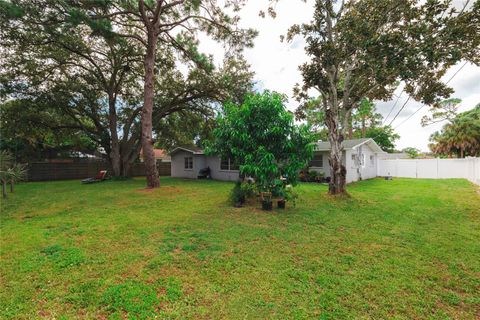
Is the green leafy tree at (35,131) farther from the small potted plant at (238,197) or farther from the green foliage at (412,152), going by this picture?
the green foliage at (412,152)

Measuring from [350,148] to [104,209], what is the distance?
13043 mm

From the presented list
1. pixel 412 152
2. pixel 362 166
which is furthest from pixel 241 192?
pixel 412 152

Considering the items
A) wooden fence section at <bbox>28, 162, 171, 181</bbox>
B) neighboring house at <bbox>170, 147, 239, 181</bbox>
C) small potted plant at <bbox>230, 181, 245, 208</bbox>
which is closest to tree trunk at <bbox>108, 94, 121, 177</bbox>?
wooden fence section at <bbox>28, 162, 171, 181</bbox>

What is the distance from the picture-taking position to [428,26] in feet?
18.7

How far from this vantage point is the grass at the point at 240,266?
2283 millimetres

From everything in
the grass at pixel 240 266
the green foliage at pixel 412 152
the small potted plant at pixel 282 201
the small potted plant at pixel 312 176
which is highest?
the green foliage at pixel 412 152

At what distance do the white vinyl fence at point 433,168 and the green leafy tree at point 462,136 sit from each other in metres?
6.27

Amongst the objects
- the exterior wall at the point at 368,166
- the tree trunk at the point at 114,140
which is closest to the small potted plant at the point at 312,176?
the exterior wall at the point at 368,166

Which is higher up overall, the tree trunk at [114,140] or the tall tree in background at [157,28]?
the tall tree in background at [157,28]

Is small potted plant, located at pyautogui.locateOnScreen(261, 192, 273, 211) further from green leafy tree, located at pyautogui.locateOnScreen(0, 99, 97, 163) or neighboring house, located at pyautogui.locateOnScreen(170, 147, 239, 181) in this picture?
green leafy tree, located at pyautogui.locateOnScreen(0, 99, 97, 163)

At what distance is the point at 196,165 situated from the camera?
1772cm

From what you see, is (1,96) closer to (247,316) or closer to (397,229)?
(247,316)

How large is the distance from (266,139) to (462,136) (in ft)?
75.8

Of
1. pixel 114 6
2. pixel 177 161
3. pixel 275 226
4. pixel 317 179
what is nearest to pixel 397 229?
pixel 275 226
